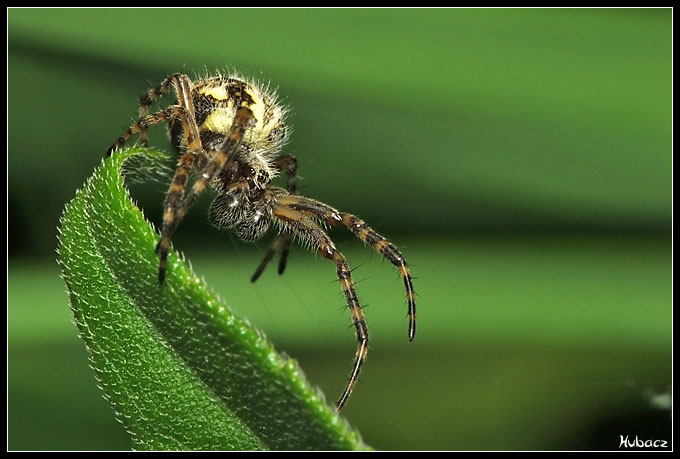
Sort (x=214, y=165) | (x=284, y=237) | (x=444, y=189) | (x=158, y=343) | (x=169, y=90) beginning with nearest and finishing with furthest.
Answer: (x=158, y=343)
(x=214, y=165)
(x=169, y=90)
(x=284, y=237)
(x=444, y=189)

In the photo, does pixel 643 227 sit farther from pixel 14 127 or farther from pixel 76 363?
pixel 14 127

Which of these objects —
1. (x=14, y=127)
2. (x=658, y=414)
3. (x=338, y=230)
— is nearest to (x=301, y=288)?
(x=338, y=230)

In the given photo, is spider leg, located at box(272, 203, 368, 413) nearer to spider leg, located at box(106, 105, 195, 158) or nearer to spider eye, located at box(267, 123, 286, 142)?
spider eye, located at box(267, 123, 286, 142)

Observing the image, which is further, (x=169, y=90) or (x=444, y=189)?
(x=444, y=189)

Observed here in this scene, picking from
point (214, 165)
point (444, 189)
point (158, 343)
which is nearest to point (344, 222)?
point (214, 165)

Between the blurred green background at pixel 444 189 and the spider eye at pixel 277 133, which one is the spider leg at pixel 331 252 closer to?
the spider eye at pixel 277 133

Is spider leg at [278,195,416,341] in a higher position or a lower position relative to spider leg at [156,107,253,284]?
lower
